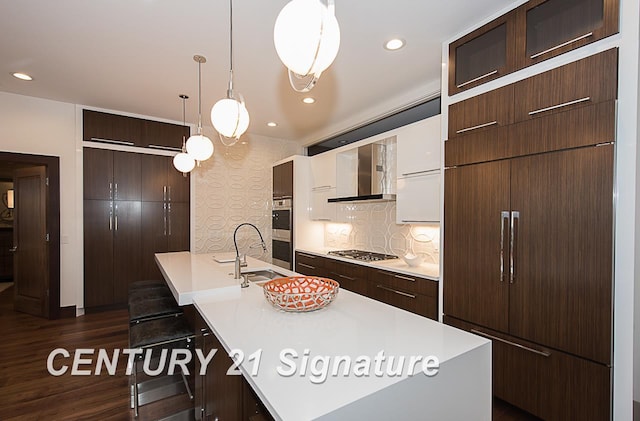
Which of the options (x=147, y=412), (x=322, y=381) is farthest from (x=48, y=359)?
(x=322, y=381)

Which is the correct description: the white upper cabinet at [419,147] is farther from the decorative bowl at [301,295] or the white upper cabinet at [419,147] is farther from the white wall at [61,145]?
the white wall at [61,145]

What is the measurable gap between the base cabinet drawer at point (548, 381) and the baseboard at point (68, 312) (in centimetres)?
471

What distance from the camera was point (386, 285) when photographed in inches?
118

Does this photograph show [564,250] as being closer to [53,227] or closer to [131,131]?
[131,131]

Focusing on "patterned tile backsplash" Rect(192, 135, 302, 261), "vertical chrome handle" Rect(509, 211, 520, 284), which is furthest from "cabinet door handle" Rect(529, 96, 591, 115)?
"patterned tile backsplash" Rect(192, 135, 302, 261)

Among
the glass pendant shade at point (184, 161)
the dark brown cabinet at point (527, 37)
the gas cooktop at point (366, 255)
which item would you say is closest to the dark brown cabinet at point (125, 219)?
the glass pendant shade at point (184, 161)

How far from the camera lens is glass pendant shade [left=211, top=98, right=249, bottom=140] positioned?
1.91m

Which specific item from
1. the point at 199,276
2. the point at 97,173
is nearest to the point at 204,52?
the point at 199,276

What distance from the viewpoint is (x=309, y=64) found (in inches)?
44.1

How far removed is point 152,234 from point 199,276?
2.61 m

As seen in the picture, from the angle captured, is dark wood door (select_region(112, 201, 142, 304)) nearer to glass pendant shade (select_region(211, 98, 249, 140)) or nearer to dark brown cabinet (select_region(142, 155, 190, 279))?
dark brown cabinet (select_region(142, 155, 190, 279))

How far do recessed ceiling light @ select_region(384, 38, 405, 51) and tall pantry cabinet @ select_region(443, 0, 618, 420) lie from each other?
2.33 ft

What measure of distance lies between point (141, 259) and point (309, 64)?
4.27 m

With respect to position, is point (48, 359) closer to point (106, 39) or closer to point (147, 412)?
point (147, 412)
